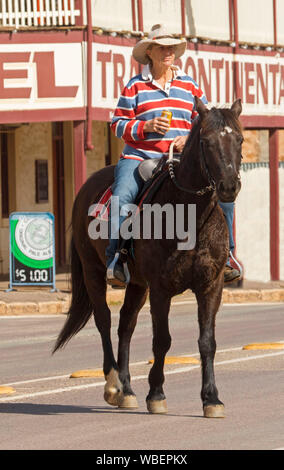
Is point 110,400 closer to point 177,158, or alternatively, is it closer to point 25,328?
point 177,158

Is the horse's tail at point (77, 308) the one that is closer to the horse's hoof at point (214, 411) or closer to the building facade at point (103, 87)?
the horse's hoof at point (214, 411)

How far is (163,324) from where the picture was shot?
10523mm

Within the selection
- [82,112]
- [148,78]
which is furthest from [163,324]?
[82,112]

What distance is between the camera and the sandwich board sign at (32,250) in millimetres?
23859

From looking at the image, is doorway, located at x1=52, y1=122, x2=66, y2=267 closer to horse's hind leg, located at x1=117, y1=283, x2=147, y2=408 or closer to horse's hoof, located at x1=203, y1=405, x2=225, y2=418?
horse's hind leg, located at x1=117, y1=283, x2=147, y2=408

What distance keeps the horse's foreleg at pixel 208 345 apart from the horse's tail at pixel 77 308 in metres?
2.31

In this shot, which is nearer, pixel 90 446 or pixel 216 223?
pixel 90 446

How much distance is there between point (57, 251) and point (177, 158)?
19.6 meters

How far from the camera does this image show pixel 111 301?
23.1 metres

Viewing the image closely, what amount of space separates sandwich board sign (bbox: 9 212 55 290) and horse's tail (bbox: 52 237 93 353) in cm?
1114

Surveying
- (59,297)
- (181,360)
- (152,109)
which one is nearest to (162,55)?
(152,109)

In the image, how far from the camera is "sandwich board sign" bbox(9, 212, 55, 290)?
23859mm

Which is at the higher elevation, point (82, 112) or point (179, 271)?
point (82, 112)

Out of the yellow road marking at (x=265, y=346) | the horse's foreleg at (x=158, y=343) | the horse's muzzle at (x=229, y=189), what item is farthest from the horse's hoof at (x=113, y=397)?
the yellow road marking at (x=265, y=346)
